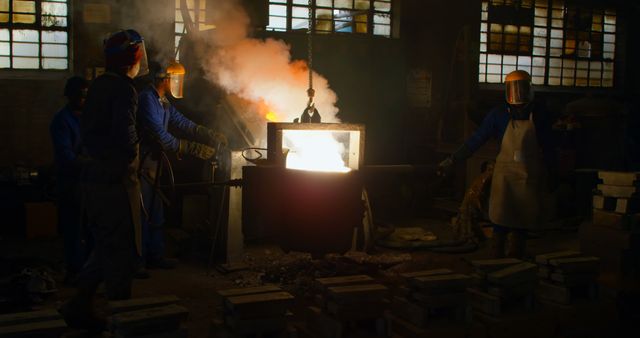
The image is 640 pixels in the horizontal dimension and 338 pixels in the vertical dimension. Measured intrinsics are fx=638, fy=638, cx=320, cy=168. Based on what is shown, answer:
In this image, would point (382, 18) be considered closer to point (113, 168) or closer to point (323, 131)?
point (323, 131)

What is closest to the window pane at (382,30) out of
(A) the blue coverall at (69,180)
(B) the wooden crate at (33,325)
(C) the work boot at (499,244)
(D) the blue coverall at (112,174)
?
(C) the work boot at (499,244)

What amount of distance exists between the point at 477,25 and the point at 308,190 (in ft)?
33.0

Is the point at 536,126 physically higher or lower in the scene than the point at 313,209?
higher

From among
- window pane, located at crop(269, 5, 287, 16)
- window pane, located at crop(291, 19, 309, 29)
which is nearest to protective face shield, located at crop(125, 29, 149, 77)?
window pane, located at crop(269, 5, 287, 16)

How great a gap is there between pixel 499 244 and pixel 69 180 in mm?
4620

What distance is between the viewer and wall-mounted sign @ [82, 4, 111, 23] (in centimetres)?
1030

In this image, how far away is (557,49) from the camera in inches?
627

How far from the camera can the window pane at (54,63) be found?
10531 millimetres

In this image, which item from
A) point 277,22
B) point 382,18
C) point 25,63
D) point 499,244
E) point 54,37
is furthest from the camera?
point 382,18

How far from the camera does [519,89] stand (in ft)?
21.7

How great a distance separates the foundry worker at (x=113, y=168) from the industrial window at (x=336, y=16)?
7590mm

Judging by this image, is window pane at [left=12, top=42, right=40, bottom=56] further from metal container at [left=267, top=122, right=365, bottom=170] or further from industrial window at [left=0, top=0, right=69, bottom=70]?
metal container at [left=267, top=122, right=365, bottom=170]

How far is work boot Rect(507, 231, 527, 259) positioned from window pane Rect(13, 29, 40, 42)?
26.6 feet

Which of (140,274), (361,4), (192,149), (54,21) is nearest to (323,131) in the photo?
(192,149)
